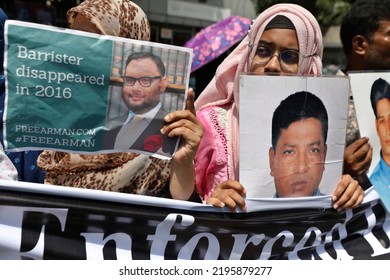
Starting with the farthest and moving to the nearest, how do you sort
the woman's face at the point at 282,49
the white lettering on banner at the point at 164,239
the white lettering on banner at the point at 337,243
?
the white lettering on banner at the point at 337,243 → the woman's face at the point at 282,49 → the white lettering on banner at the point at 164,239

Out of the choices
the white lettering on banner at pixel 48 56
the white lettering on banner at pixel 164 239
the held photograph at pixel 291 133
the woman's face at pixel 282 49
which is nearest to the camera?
the white lettering on banner at pixel 48 56

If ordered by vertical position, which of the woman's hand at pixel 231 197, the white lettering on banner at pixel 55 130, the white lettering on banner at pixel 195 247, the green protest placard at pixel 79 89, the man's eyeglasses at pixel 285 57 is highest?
the man's eyeglasses at pixel 285 57

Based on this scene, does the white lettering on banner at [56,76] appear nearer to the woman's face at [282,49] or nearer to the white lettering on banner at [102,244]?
the white lettering on banner at [102,244]

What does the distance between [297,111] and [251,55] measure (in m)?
0.31

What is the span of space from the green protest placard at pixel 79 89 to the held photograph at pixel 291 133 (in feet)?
0.90

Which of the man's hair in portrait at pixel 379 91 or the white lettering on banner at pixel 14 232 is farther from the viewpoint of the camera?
the man's hair in portrait at pixel 379 91

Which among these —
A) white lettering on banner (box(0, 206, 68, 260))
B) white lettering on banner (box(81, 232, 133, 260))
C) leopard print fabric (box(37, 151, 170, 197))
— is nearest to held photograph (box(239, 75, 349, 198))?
leopard print fabric (box(37, 151, 170, 197))

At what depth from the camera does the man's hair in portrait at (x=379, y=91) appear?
2022mm

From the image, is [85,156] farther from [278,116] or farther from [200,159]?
[278,116]

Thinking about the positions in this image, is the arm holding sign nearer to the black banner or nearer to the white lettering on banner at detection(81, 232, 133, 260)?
the black banner

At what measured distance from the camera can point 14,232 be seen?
5.25 ft

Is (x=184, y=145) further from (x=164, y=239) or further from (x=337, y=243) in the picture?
(x=337, y=243)

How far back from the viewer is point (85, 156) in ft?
5.78

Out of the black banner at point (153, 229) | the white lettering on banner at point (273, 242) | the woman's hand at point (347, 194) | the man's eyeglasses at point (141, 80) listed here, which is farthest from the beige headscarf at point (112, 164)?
the woman's hand at point (347, 194)
